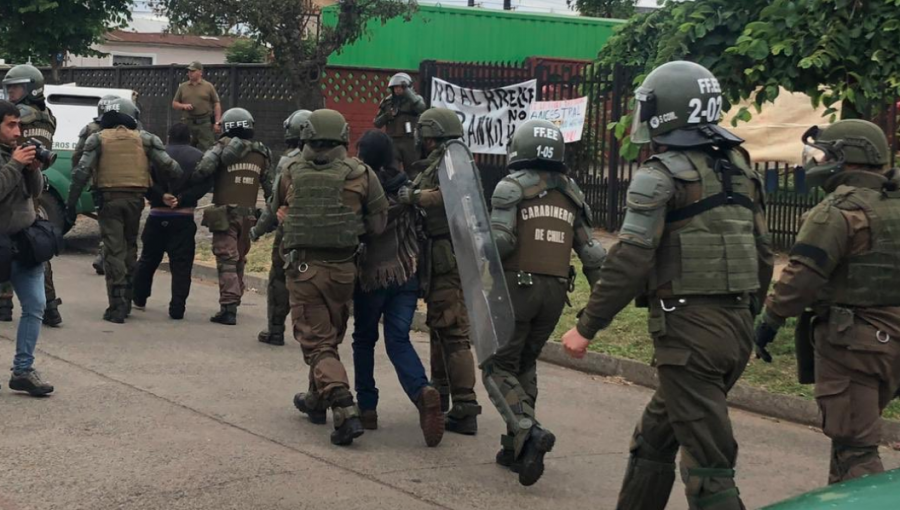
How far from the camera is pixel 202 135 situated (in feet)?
63.1

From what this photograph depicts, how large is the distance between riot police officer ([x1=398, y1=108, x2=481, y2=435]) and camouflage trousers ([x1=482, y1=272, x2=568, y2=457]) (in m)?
0.81

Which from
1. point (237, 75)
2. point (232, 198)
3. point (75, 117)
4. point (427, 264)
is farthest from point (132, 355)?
point (237, 75)

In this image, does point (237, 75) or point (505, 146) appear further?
Result: point (237, 75)

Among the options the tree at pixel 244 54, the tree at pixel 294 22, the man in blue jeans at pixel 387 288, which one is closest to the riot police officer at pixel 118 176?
the man in blue jeans at pixel 387 288

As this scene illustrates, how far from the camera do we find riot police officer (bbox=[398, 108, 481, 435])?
295 inches

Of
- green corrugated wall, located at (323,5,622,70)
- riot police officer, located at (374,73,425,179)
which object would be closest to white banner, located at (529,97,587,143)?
riot police officer, located at (374,73,425,179)

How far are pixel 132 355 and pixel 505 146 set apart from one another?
27.9 feet

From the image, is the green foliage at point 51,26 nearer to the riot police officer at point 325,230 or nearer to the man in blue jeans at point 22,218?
the man in blue jeans at point 22,218

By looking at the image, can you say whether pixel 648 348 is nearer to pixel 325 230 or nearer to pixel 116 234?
pixel 325 230

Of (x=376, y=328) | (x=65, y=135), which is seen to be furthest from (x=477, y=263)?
(x=65, y=135)

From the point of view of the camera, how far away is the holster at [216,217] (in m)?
11.4

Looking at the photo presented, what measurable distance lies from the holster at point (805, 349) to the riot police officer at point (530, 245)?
4.34 feet

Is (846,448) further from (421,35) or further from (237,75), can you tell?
→ (421,35)

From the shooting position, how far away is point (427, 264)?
7656 mm
